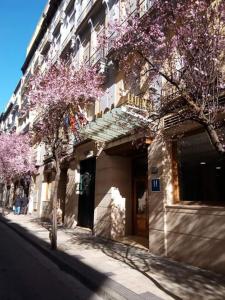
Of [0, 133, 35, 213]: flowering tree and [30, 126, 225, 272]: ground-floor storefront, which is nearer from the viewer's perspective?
[30, 126, 225, 272]: ground-floor storefront

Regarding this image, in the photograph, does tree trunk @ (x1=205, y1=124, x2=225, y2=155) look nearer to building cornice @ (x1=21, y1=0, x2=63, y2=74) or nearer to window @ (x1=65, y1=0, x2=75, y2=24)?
window @ (x1=65, y1=0, x2=75, y2=24)

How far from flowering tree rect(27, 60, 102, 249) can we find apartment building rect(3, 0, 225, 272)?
929mm

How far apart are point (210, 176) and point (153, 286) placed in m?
3.71

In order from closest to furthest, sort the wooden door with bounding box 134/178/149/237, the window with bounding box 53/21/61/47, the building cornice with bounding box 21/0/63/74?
the wooden door with bounding box 134/178/149/237 < the window with bounding box 53/21/61/47 < the building cornice with bounding box 21/0/63/74

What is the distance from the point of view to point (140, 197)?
1308cm

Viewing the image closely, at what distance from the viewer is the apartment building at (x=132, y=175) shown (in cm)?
838

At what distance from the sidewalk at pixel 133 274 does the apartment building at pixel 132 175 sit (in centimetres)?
68

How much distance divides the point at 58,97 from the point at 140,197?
17.7 feet

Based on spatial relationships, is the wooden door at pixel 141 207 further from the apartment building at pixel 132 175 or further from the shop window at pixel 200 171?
the shop window at pixel 200 171

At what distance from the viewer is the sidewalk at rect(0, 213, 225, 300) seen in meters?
5.88

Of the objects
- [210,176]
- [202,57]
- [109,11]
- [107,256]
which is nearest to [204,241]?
[210,176]

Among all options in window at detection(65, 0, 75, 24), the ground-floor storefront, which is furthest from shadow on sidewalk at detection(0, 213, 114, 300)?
window at detection(65, 0, 75, 24)

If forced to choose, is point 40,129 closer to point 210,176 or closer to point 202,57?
point 210,176

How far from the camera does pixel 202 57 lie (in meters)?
6.00
